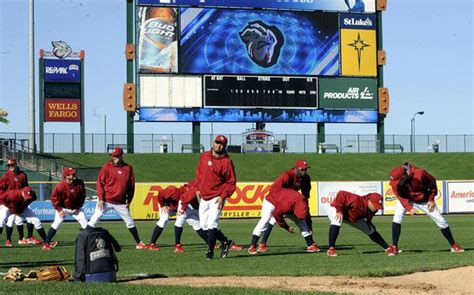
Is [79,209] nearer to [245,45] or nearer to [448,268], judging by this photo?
[448,268]

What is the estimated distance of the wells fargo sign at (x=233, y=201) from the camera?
115 ft

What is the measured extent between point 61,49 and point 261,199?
26.0 meters

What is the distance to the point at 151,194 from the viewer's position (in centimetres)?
3525

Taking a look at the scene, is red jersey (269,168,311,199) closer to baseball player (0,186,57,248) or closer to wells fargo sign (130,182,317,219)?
baseball player (0,186,57,248)

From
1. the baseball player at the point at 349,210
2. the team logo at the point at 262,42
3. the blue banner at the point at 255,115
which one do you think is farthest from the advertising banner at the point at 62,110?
the baseball player at the point at 349,210

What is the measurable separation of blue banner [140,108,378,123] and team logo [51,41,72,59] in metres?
13.4

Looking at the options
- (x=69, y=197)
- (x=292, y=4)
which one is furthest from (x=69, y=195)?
(x=292, y=4)

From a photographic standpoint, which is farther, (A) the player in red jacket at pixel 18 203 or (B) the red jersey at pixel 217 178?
(A) the player in red jacket at pixel 18 203

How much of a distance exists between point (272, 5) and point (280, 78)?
13.7 ft

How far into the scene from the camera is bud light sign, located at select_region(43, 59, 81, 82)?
55.1 m

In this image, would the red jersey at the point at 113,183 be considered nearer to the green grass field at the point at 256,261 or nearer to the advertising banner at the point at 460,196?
the green grass field at the point at 256,261

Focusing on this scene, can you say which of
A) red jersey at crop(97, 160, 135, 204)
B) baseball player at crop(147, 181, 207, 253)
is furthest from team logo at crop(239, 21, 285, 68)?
red jersey at crop(97, 160, 135, 204)

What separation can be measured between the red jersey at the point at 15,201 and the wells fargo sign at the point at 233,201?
620 inches

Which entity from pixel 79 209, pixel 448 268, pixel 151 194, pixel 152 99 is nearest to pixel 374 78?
pixel 152 99
